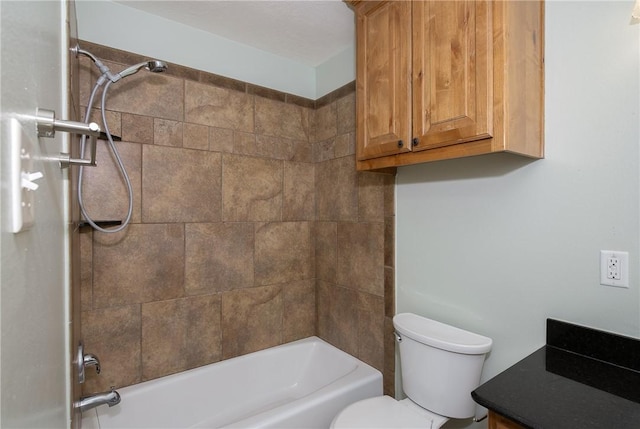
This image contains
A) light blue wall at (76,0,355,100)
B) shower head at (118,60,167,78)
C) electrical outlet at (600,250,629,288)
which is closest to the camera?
electrical outlet at (600,250,629,288)

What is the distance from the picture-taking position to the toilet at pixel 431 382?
54.0 inches

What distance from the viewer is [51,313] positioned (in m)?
0.68

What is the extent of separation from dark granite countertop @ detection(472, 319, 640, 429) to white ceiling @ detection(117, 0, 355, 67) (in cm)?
194

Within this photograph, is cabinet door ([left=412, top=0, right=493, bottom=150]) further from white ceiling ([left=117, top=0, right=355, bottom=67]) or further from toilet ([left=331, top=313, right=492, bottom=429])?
toilet ([left=331, top=313, right=492, bottom=429])

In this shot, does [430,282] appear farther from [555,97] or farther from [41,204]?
[41,204]

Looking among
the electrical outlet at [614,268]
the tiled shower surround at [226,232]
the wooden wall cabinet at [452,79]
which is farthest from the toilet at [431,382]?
the wooden wall cabinet at [452,79]

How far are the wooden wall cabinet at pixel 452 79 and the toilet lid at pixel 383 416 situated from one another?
46.3 inches

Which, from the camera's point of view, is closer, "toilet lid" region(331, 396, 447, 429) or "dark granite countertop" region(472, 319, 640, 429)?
"dark granite countertop" region(472, 319, 640, 429)

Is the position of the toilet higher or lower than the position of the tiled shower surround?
lower

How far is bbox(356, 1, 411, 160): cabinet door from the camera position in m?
1.42

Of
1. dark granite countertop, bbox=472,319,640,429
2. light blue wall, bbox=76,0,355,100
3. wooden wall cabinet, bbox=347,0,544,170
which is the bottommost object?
dark granite countertop, bbox=472,319,640,429

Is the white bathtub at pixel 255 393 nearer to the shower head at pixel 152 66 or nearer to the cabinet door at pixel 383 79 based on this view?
the cabinet door at pixel 383 79

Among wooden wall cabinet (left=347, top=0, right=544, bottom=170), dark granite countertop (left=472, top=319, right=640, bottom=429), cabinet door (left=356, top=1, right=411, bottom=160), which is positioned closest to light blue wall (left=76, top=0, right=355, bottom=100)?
cabinet door (left=356, top=1, right=411, bottom=160)

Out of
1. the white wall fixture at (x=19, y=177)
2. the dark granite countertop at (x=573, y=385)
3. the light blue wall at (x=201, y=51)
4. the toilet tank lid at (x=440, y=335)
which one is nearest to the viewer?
the white wall fixture at (x=19, y=177)
